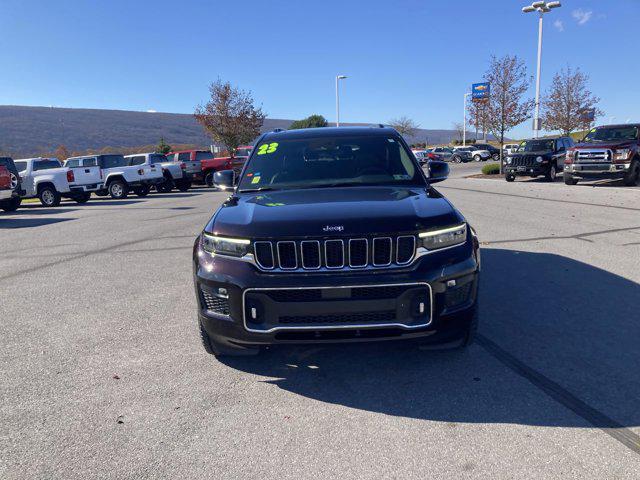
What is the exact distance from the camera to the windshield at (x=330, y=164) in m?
4.30

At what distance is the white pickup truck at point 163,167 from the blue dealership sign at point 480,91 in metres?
18.8

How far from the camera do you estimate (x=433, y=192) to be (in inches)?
156

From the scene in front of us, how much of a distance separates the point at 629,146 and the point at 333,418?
706 inches

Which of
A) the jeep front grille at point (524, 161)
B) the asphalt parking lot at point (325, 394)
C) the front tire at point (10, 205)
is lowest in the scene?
the asphalt parking lot at point (325, 394)

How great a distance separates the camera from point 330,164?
14.8 feet

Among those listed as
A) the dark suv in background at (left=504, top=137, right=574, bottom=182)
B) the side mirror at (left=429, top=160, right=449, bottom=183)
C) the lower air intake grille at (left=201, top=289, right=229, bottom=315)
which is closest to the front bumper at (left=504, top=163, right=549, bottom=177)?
the dark suv in background at (left=504, top=137, right=574, bottom=182)

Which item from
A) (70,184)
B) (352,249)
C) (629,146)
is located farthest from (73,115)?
(352,249)

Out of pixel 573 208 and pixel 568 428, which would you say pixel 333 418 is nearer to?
pixel 568 428

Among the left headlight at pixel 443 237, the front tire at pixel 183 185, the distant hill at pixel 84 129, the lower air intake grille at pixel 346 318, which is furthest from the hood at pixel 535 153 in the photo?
the distant hill at pixel 84 129

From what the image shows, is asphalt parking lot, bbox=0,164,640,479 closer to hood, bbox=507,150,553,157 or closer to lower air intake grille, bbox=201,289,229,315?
lower air intake grille, bbox=201,289,229,315

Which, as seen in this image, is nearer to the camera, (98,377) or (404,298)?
(404,298)

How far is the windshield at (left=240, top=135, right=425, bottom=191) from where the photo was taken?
4301 mm

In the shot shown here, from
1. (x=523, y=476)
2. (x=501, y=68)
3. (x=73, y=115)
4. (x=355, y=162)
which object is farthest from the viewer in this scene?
(x=73, y=115)

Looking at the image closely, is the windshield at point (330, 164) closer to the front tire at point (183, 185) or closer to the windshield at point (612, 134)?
the windshield at point (612, 134)
